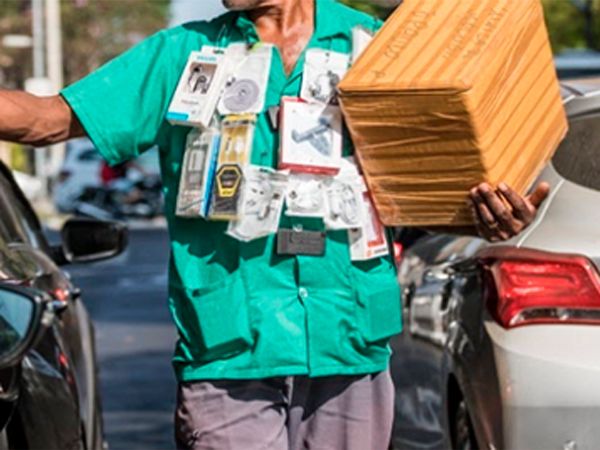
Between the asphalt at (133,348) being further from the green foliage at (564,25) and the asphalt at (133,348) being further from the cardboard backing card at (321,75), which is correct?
the green foliage at (564,25)

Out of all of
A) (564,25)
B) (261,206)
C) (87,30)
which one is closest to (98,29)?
(87,30)

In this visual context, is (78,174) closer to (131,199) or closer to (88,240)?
(131,199)

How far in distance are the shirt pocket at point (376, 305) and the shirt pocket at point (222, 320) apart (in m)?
0.29

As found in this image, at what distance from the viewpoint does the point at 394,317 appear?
4590 mm

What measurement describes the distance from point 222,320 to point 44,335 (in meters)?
1.02

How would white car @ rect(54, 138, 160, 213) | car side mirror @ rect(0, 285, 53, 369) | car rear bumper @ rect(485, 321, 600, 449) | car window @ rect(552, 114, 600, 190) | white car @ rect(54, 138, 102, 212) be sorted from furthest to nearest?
1. white car @ rect(54, 138, 102, 212)
2. white car @ rect(54, 138, 160, 213)
3. car window @ rect(552, 114, 600, 190)
4. car rear bumper @ rect(485, 321, 600, 449)
5. car side mirror @ rect(0, 285, 53, 369)

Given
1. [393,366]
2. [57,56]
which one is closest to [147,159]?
[57,56]

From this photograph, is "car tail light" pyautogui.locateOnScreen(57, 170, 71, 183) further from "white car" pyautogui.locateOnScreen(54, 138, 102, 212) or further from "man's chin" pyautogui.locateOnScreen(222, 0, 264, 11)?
"man's chin" pyautogui.locateOnScreen(222, 0, 264, 11)

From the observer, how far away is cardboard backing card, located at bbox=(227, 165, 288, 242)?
441 centimetres

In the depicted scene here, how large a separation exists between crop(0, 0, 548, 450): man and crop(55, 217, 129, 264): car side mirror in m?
2.29

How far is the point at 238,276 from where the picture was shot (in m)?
4.45

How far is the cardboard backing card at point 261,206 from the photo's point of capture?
173 inches

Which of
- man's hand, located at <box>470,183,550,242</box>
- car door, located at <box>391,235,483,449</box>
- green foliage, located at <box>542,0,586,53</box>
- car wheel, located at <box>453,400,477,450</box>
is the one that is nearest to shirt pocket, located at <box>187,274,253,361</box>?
man's hand, located at <box>470,183,550,242</box>

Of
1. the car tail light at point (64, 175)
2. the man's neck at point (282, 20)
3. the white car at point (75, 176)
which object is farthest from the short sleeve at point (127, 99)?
the car tail light at point (64, 175)
